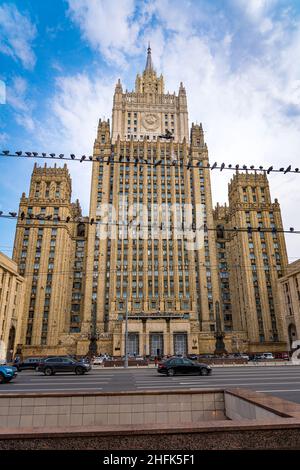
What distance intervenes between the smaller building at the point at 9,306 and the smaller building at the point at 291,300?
51690mm

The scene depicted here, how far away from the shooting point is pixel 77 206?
96938 millimetres

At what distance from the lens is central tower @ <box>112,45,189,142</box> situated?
91062mm

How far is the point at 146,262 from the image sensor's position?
7231cm

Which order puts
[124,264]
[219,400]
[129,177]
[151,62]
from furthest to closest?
[151,62]
[129,177]
[124,264]
[219,400]

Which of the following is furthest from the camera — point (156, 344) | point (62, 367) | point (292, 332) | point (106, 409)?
point (292, 332)

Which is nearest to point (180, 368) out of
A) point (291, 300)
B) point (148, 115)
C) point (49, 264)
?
point (291, 300)

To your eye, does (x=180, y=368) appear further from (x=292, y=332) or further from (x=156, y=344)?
(x=292, y=332)

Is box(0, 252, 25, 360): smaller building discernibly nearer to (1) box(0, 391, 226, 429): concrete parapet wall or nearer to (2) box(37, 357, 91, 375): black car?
(2) box(37, 357, 91, 375): black car

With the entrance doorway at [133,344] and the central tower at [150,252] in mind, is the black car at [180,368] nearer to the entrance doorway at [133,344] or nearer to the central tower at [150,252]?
the central tower at [150,252]

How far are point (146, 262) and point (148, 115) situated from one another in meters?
46.7

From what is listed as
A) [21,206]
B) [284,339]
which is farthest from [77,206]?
[284,339]

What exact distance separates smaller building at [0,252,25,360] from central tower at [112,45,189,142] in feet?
158
